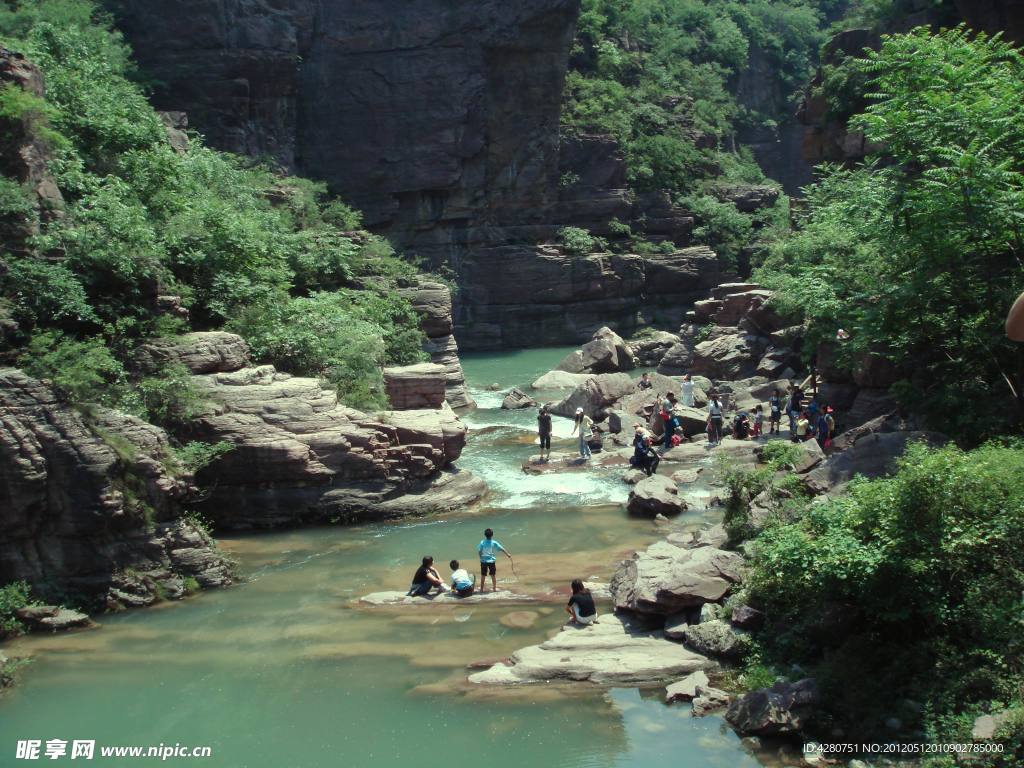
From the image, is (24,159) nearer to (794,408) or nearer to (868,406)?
(794,408)

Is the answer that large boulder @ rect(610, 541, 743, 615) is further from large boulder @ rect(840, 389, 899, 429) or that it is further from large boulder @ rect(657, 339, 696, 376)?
large boulder @ rect(657, 339, 696, 376)

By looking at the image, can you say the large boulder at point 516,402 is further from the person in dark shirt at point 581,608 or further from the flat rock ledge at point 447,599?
the person in dark shirt at point 581,608

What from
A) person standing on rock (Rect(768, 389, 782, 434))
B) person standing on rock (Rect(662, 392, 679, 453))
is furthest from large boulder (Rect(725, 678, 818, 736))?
person standing on rock (Rect(768, 389, 782, 434))

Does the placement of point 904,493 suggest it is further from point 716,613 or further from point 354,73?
point 354,73

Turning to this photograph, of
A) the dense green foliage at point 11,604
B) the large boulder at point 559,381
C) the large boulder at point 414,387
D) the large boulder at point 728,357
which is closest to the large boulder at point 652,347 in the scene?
the large boulder at point 559,381

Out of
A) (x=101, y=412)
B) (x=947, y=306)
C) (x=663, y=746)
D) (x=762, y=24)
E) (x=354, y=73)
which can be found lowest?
(x=663, y=746)

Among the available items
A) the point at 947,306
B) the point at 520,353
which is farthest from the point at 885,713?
the point at 520,353

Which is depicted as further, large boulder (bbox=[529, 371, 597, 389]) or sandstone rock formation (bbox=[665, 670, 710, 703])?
large boulder (bbox=[529, 371, 597, 389])

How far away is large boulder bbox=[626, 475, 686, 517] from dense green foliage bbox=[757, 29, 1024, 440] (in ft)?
14.5

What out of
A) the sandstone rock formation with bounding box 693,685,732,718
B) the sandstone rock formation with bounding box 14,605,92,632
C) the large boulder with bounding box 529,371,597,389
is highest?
the large boulder with bounding box 529,371,597,389

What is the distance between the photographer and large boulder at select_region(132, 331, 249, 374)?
1611 centimetres

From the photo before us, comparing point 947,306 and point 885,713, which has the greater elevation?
point 947,306

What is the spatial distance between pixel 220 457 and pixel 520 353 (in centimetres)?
2999

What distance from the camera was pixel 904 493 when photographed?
31.4ft
